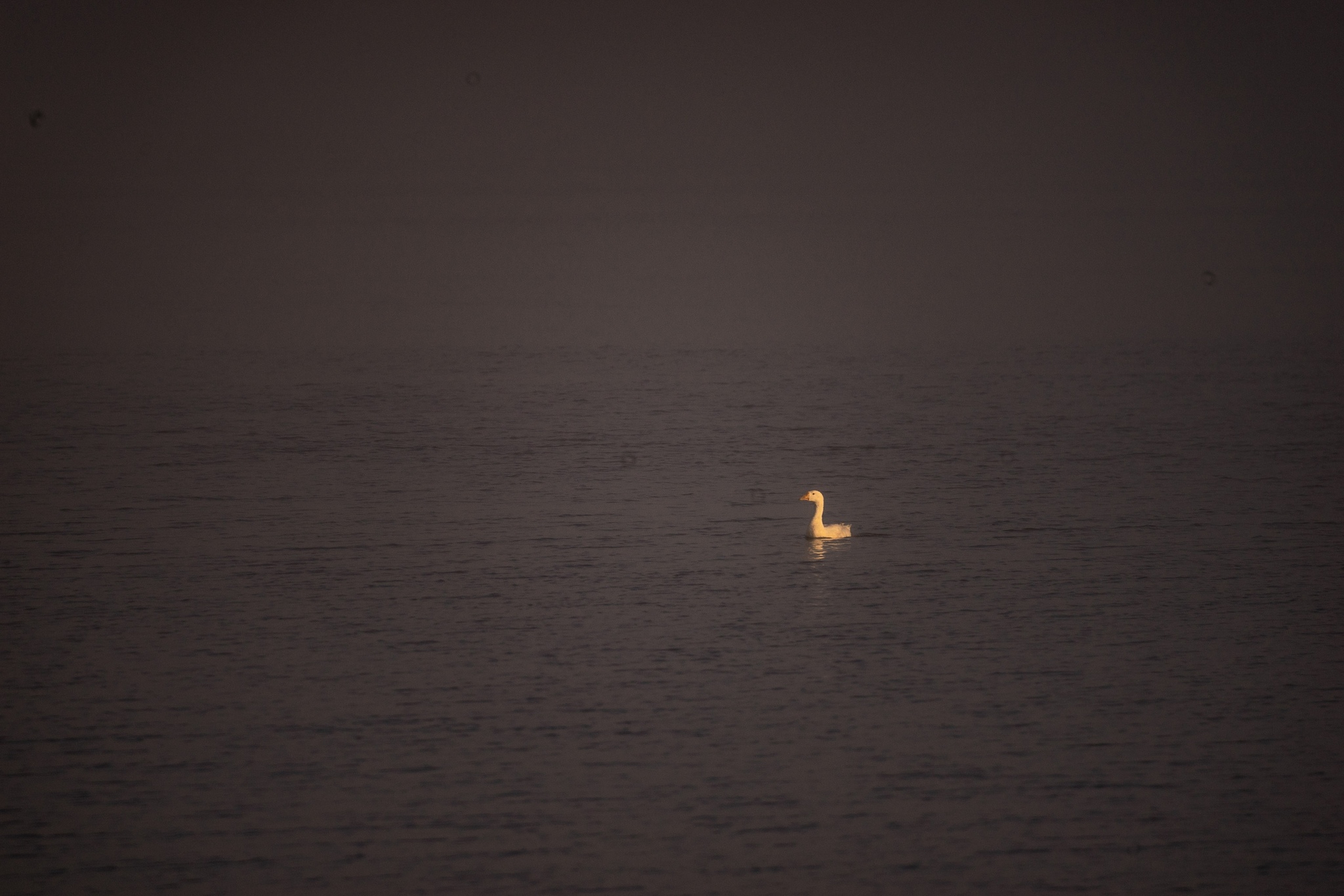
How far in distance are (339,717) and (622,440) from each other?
107 ft

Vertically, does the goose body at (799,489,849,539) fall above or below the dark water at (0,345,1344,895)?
above

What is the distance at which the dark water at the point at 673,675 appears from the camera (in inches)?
608

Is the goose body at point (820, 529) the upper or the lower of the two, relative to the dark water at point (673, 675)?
upper

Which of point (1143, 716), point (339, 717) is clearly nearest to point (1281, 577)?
point (1143, 716)

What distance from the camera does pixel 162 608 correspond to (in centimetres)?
2480

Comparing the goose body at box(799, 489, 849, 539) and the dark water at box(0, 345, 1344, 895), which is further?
the goose body at box(799, 489, 849, 539)

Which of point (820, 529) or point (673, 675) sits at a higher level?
point (820, 529)

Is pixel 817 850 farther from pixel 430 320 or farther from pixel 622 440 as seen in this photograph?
pixel 430 320

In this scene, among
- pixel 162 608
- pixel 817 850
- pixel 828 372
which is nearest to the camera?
pixel 817 850

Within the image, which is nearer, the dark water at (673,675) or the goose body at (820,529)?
the dark water at (673,675)

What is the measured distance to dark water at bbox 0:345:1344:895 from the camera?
15.4m

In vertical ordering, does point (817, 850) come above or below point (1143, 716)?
below

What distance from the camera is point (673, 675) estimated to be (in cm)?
2077

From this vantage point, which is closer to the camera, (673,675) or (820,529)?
(673,675)
